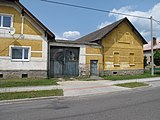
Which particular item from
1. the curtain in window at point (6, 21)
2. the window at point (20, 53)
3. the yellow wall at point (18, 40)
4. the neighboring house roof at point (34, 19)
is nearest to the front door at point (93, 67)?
the neighboring house roof at point (34, 19)

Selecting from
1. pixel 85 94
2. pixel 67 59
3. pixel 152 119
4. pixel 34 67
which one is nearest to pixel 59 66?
pixel 67 59

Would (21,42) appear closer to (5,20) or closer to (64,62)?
(5,20)

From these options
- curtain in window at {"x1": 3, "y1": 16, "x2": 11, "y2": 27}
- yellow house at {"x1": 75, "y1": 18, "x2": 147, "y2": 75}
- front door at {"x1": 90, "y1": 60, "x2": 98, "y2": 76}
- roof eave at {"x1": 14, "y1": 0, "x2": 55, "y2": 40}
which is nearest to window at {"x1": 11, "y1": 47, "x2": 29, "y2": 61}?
curtain in window at {"x1": 3, "y1": 16, "x2": 11, "y2": 27}

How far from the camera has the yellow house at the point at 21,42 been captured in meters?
20.2

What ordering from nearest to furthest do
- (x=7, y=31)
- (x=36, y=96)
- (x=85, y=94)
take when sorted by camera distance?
(x=36, y=96) → (x=85, y=94) → (x=7, y=31)

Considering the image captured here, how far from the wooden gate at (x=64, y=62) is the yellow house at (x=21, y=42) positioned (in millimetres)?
1367

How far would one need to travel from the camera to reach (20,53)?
2095cm

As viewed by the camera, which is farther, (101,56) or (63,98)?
(101,56)

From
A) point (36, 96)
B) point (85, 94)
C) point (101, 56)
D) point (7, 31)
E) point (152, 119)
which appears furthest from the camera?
point (101, 56)

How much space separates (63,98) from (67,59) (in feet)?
40.0

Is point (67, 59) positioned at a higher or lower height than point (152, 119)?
higher

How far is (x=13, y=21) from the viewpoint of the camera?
67.8ft

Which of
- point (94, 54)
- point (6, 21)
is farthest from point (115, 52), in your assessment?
point (6, 21)

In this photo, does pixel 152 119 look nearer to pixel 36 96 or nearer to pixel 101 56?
pixel 36 96
